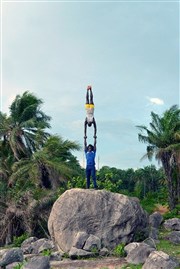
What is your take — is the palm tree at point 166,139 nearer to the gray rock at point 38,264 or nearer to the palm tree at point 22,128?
the palm tree at point 22,128

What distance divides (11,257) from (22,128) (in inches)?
579

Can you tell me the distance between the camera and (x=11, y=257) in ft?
45.6

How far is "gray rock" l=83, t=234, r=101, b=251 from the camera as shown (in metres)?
14.1

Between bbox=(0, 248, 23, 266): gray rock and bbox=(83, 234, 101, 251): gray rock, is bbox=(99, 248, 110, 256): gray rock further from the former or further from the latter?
bbox=(0, 248, 23, 266): gray rock

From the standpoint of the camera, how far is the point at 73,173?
2456 cm

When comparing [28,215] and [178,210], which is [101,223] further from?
[178,210]

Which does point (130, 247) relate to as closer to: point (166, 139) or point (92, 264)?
point (92, 264)

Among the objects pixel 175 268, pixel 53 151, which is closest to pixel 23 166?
pixel 53 151

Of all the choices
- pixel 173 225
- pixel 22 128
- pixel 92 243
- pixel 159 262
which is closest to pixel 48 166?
pixel 22 128

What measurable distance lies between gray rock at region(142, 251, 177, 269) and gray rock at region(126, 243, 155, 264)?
0.99 metres

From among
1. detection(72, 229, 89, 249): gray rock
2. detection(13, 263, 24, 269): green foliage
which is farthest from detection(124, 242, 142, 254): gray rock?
detection(13, 263, 24, 269): green foliage

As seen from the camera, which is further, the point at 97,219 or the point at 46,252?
the point at 97,219

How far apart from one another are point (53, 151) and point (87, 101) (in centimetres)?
982

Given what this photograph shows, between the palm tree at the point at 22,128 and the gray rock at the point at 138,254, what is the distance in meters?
14.6
